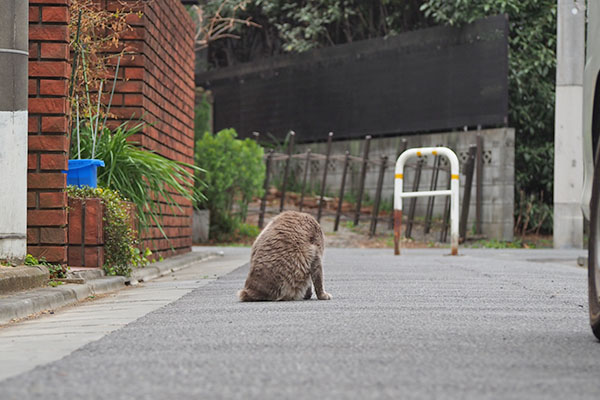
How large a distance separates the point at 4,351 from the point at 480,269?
22.8 ft

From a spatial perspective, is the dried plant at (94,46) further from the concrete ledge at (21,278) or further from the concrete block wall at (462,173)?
the concrete block wall at (462,173)

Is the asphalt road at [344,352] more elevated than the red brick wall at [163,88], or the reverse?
the red brick wall at [163,88]

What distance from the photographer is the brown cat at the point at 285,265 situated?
6.64 metres

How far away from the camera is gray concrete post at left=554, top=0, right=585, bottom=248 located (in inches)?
725

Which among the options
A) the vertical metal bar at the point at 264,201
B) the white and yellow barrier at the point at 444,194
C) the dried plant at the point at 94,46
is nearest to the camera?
the dried plant at the point at 94,46

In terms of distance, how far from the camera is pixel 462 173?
65.1 feet

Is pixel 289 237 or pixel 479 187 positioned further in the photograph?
pixel 479 187

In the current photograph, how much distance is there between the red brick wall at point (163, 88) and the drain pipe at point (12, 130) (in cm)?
319

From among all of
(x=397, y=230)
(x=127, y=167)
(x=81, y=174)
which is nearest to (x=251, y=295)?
(x=81, y=174)

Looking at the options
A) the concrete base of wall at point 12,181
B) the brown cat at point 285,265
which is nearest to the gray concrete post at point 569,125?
the brown cat at point 285,265

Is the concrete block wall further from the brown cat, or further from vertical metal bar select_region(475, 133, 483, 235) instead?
the brown cat

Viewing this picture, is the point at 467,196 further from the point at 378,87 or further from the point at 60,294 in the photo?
the point at 60,294

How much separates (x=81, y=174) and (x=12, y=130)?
1.73 m

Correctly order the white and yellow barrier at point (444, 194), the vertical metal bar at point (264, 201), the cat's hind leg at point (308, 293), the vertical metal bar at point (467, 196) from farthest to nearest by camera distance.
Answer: the vertical metal bar at point (264, 201) < the vertical metal bar at point (467, 196) < the white and yellow barrier at point (444, 194) < the cat's hind leg at point (308, 293)
